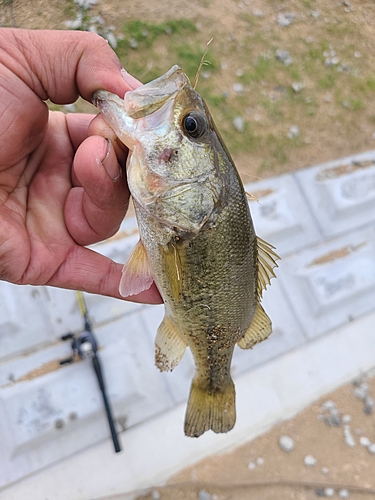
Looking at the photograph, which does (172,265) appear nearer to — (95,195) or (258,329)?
(95,195)

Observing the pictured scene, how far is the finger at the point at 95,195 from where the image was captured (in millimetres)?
1156

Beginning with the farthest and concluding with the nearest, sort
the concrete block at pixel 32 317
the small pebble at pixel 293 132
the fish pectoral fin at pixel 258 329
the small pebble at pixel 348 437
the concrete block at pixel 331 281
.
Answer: the small pebble at pixel 293 132, the concrete block at pixel 331 281, the small pebble at pixel 348 437, the concrete block at pixel 32 317, the fish pectoral fin at pixel 258 329

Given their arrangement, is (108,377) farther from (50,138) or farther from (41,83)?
(41,83)

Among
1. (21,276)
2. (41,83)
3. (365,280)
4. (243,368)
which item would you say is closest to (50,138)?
(41,83)

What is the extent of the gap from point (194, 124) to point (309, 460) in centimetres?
221

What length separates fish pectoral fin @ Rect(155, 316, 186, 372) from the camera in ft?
4.88

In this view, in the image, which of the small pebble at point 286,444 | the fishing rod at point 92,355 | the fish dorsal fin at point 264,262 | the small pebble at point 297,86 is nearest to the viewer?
the fish dorsal fin at point 264,262

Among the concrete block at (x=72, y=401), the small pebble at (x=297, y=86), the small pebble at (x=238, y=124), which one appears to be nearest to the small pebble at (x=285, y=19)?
the small pebble at (x=297, y=86)

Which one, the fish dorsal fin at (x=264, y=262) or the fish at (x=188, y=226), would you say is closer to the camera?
the fish at (x=188, y=226)

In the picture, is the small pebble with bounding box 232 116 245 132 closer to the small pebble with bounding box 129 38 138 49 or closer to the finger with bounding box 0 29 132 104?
the small pebble with bounding box 129 38 138 49

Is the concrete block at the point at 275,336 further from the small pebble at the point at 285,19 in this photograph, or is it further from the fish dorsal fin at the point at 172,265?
the small pebble at the point at 285,19

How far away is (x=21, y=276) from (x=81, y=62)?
747mm

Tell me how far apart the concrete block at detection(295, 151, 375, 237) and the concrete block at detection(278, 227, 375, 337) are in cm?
10

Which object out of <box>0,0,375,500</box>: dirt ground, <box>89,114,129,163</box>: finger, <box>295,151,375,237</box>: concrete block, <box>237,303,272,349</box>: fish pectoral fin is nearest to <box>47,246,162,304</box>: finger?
<box>237,303,272,349</box>: fish pectoral fin
